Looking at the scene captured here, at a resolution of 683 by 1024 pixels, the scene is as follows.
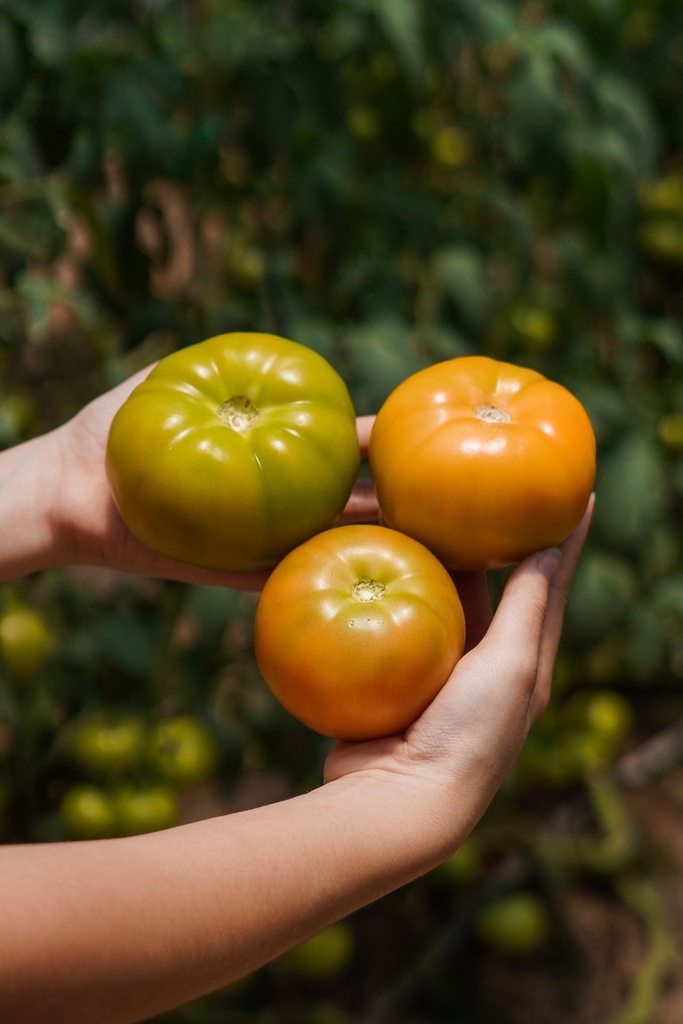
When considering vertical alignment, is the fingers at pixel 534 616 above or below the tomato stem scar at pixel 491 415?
below

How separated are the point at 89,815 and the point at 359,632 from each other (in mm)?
709

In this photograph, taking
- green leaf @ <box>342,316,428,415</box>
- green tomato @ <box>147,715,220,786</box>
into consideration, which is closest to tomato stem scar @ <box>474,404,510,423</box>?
green leaf @ <box>342,316,428,415</box>

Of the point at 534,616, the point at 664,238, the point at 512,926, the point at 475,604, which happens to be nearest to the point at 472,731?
the point at 534,616

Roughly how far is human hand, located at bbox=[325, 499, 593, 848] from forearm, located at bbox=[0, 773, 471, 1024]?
0.10 feet

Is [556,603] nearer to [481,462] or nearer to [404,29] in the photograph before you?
[481,462]

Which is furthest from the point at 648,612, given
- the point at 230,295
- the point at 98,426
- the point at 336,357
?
the point at 98,426

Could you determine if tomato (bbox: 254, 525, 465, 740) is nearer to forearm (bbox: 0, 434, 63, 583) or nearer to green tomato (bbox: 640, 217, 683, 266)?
forearm (bbox: 0, 434, 63, 583)

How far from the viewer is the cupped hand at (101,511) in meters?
1.03

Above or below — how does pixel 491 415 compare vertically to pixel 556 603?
above

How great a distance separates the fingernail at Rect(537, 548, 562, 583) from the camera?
892mm

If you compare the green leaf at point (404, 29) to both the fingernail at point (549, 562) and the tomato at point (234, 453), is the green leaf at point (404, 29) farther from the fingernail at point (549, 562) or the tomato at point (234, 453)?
the fingernail at point (549, 562)

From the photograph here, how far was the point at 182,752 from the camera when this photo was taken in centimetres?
136

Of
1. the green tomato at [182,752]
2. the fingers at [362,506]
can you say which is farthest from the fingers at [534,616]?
the green tomato at [182,752]

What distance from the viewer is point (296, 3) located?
128cm
